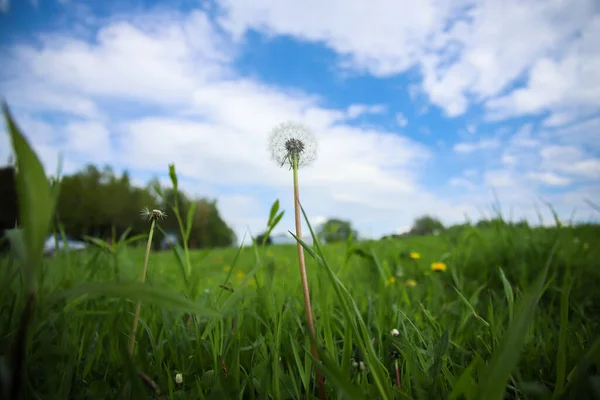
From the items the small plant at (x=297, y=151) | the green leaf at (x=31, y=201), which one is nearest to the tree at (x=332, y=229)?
the small plant at (x=297, y=151)

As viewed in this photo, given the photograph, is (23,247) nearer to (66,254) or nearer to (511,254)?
(66,254)

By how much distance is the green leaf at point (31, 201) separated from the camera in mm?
416

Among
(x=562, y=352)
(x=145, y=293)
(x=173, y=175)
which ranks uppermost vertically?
(x=173, y=175)

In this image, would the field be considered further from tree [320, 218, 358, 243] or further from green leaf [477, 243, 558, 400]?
tree [320, 218, 358, 243]

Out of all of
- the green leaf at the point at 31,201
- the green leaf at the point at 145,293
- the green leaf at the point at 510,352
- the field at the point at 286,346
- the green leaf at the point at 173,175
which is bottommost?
the field at the point at 286,346

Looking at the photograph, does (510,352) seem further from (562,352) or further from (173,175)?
(173,175)

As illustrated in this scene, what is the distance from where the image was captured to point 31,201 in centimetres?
43

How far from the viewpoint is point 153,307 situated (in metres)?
1.56

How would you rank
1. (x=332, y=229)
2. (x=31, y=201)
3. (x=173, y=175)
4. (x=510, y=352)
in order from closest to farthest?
(x=31, y=201)
(x=510, y=352)
(x=173, y=175)
(x=332, y=229)

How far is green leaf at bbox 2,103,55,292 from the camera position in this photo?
1.36 feet

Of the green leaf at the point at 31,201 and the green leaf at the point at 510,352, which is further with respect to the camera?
the green leaf at the point at 510,352

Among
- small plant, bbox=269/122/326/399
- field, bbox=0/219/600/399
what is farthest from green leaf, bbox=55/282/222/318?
small plant, bbox=269/122/326/399

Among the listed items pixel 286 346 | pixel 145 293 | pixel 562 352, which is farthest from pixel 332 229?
pixel 145 293

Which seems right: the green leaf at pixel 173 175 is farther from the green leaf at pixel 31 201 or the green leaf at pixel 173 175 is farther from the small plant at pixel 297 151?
the green leaf at pixel 31 201
